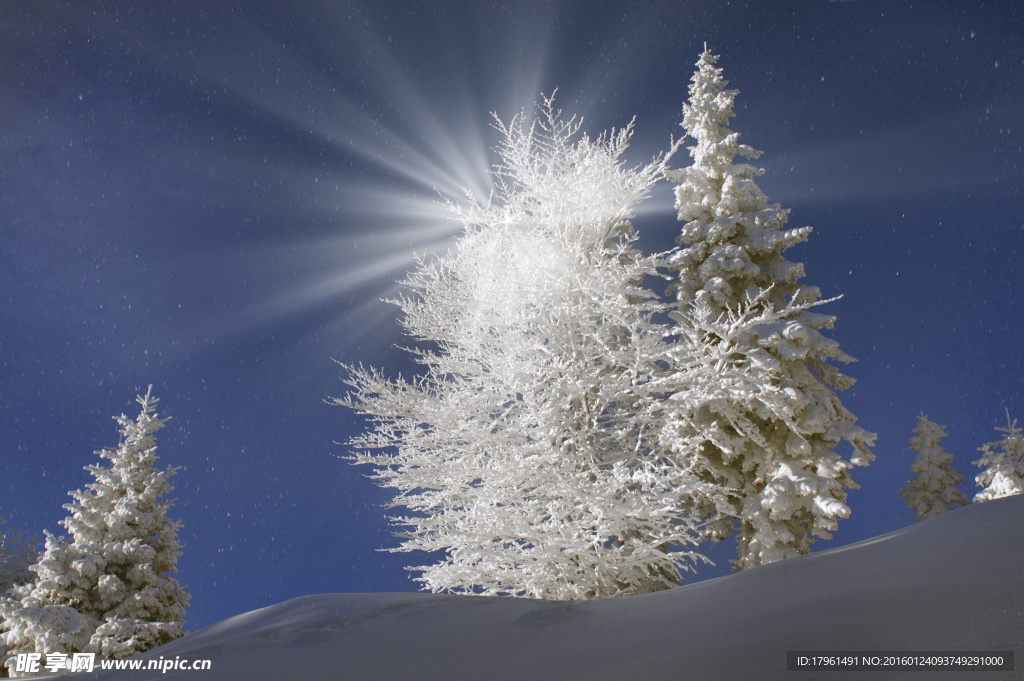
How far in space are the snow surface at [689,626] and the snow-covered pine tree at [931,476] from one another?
20254 millimetres

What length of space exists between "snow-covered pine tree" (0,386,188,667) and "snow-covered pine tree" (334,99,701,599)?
30.1ft

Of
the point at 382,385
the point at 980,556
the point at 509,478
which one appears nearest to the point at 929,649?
the point at 980,556

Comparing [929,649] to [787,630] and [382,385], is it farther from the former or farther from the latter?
[382,385]

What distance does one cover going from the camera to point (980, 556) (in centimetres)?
343

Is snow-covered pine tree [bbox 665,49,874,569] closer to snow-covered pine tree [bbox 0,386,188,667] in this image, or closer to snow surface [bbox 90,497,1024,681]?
snow surface [bbox 90,497,1024,681]

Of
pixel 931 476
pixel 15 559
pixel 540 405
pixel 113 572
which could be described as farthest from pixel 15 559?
pixel 931 476

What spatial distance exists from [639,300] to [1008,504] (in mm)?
7496

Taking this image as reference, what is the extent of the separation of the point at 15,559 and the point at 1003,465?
40.5 meters

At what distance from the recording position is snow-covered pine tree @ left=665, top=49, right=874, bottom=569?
10.7 metres

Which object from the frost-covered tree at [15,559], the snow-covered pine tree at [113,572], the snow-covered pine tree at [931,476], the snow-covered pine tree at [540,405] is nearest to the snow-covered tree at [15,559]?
the frost-covered tree at [15,559]

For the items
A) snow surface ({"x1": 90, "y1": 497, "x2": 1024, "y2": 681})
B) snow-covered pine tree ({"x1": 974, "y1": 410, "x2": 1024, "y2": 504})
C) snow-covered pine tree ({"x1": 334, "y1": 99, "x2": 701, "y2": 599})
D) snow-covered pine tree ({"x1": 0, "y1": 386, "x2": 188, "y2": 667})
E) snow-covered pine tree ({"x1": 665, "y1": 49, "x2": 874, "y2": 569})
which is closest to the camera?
snow surface ({"x1": 90, "y1": 497, "x2": 1024, "y2": 681})

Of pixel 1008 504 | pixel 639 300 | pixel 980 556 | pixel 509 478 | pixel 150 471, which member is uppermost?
pixel 639 300

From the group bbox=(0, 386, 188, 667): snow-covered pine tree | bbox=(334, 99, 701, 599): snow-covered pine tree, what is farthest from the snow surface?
bbox=(0, 386, 188, 667): snow-covered pine tree

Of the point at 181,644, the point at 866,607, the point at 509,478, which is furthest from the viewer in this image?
the point at 509,478
